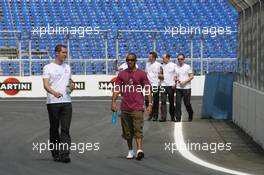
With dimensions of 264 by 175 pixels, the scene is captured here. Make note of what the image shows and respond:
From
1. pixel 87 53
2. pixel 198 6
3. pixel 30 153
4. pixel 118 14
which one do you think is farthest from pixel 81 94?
pixel 30 153

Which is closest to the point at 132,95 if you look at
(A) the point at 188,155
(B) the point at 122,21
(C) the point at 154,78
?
(A) the point at 188,155

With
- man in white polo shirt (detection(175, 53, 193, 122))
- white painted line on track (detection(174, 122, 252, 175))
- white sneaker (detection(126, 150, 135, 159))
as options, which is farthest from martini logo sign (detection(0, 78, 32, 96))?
white sneaker (detection(126, 150, 135, 159))

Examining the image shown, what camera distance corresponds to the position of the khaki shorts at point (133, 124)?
37.5ft

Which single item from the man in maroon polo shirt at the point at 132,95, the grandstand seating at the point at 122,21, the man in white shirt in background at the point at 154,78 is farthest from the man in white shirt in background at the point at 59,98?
the grandstand seating at the point at 122,21

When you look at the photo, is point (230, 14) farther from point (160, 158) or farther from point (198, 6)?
point (160, 158)

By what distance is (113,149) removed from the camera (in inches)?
491

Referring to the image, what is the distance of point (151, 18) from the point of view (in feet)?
146

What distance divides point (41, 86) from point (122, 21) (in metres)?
12.7

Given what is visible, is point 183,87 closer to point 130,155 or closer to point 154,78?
point 154,78

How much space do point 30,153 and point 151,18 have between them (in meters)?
33.0

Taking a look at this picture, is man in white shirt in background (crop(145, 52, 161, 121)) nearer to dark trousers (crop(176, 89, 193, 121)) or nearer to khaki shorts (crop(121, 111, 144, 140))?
dark trousers (crop(176, 89, 193, 121))

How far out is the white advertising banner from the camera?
31656 millimetres

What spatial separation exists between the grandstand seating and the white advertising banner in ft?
15.2

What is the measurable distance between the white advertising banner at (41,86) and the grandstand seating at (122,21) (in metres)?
4.63
